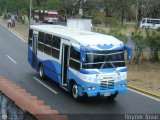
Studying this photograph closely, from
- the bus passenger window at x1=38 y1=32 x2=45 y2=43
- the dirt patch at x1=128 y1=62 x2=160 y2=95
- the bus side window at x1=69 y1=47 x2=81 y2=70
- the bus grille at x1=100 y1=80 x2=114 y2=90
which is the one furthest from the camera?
the bus passenger window at x1=38 y1=32 x2=45 y2=43

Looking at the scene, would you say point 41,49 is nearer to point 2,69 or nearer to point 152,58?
point 2,69

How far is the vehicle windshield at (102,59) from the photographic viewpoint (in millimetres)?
15883

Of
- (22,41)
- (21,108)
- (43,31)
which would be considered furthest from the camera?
(22,41)

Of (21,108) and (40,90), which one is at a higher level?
(21,108)

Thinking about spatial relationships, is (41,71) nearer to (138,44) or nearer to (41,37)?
(41,37)

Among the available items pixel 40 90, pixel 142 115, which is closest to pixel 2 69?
pixel 40 90

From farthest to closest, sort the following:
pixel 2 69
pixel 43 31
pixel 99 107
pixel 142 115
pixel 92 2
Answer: pixel 92 2 → pixel 2 69 → pixel 43 31 → pixel 99 107 → pixel 142 115

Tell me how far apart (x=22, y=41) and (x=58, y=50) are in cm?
2288

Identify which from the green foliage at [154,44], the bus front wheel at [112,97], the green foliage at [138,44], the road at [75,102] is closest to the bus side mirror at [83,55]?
the road at [75,102]

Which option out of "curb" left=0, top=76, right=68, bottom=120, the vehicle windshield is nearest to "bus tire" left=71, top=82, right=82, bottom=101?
the vehicle windshield

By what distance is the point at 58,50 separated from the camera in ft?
60.5

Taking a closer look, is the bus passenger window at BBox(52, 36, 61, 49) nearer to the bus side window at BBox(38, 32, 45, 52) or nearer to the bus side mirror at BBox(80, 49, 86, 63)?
the bus side window at BBox(38, 32, 45, 52)

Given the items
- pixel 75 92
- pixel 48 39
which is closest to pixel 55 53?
pixel 48 39

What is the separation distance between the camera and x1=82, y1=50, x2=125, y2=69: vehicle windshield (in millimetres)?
15883
